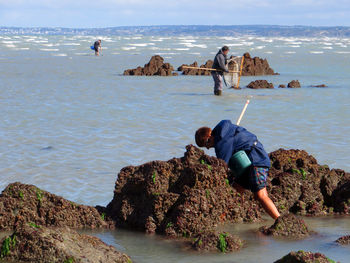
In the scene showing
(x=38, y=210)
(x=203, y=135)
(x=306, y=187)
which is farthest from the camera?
(x=306, y=187)

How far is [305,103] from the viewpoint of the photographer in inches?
686

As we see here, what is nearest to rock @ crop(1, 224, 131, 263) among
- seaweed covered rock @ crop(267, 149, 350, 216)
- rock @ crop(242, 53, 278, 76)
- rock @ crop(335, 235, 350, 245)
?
rock @ crop(335, 235, 350, 245)

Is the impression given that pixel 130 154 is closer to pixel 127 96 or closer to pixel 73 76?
pixel 127 96

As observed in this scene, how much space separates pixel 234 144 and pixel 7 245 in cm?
235

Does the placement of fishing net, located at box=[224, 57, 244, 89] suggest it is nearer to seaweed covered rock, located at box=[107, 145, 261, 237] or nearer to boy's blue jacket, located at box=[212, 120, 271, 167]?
seaweed covered rock, located at box=[107, 145, 261, 237]

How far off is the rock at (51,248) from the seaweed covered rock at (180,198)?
1.06 m

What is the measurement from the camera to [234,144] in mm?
6219

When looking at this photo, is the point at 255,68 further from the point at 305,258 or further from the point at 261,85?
the point at 305,258

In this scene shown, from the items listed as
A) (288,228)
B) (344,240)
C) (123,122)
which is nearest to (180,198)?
(288,228)

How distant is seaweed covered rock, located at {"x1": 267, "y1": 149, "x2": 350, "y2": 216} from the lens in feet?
23.2

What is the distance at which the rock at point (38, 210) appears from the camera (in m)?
6.36

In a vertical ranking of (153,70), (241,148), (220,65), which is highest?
(241,148)

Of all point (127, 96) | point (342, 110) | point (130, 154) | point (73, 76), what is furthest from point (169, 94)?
point (130, 154)

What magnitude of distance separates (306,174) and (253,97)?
11.7m
